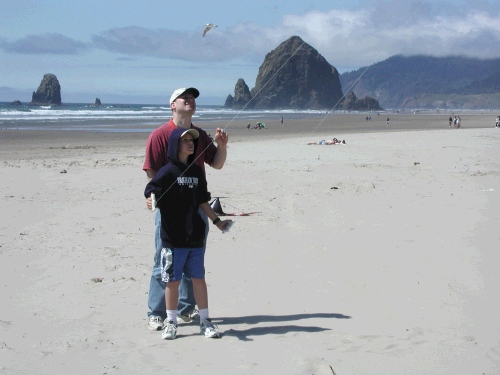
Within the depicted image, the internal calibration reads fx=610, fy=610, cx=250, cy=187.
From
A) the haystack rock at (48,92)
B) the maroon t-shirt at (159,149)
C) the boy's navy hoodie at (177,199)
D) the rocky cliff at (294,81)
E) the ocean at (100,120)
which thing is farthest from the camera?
the haystack rock at (48,92)

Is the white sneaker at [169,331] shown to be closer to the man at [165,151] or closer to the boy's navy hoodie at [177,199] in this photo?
the man at [165,151]

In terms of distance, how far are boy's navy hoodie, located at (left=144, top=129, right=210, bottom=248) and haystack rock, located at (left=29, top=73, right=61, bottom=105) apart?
127310mm

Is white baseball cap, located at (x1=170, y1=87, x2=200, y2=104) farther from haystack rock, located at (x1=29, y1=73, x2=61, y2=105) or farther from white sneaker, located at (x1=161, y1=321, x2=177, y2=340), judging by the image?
haystack rock, located at (x1=29, y1=73, x2=61, y2=105)

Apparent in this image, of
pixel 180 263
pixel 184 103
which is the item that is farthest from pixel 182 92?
pixel 180 263

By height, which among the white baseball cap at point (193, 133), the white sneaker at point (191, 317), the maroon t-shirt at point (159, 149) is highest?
the white baseball cap at point (193, 133)

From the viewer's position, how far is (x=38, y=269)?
5.60 metres

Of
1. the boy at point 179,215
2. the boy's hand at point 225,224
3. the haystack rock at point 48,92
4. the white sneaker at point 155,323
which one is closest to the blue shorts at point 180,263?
the boy at point 179,215

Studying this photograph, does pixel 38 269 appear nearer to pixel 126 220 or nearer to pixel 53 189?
pixel 126 220

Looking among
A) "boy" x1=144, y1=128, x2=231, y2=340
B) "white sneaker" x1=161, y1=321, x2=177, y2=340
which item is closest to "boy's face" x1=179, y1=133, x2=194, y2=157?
"boy" x1=144, y1=128, x2=231, y2=340

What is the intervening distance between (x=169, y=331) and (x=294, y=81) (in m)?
31.0

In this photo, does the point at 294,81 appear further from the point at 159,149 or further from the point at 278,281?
the point at 159,149

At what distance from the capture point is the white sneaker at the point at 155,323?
14.0ft

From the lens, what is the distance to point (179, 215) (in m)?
4.11

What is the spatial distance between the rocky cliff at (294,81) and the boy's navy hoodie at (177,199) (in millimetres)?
1629
